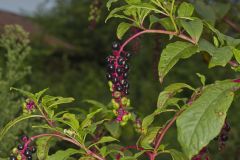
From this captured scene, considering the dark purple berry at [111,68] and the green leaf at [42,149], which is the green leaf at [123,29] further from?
the green leaf at [42,149]

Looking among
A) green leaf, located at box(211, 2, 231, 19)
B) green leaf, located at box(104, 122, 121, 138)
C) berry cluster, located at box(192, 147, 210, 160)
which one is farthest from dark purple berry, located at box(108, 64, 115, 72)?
green leaf, located at box(211, 2, 231, 19)

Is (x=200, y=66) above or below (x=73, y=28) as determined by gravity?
below

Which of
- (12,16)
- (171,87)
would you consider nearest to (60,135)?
(171,87)

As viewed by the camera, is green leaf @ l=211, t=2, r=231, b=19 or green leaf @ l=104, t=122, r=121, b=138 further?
green leaf @ l=211, t=2, r=231, b=19

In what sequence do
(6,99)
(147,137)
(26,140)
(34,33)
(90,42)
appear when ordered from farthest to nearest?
(90,42) → (34,33) → (6,99) → (147,137) → (26,140)

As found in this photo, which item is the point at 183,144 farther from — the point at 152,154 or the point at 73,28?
the point at 73,28

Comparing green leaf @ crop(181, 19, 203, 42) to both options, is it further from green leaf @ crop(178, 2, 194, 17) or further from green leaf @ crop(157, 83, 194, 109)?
green leaf @ crop(157, 83, 194, 109)

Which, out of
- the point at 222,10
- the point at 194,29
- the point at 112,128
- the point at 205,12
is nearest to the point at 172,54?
the point at 194,29

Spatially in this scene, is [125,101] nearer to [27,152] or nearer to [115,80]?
[115,80]
